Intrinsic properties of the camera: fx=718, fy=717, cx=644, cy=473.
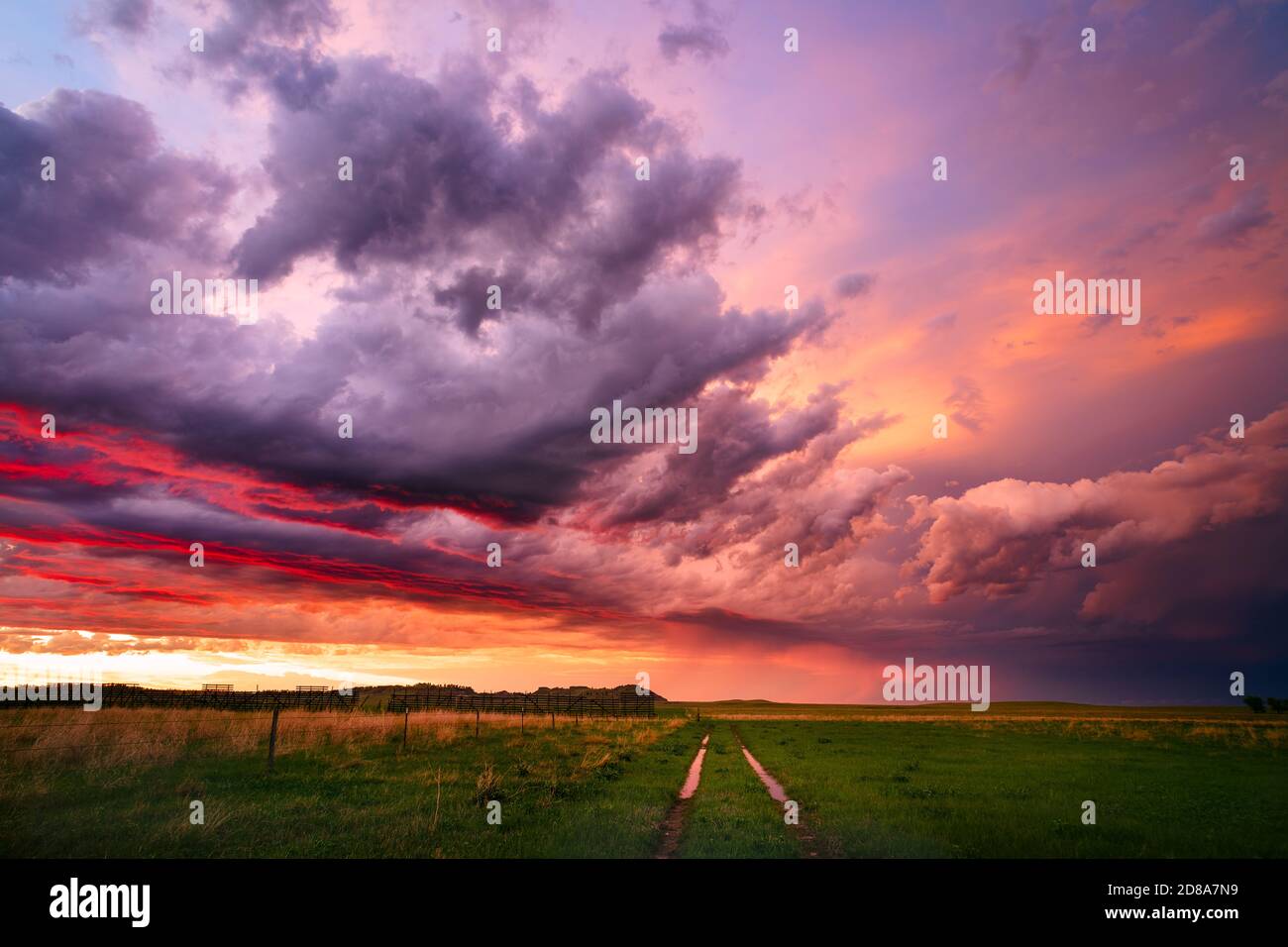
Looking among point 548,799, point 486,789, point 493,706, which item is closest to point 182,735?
point 486,789

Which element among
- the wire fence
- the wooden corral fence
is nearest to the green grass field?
the wire fence

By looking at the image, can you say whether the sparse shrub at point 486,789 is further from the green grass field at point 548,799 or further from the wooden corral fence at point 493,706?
the wooden corral fence at point 493,706

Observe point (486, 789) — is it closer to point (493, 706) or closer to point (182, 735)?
point (182, 735)

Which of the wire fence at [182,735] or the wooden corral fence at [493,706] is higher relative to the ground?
the wire fence at [182,735]

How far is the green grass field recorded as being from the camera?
13656mm

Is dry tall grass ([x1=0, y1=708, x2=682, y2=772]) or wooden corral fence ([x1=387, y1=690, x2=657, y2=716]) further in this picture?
wooden corral fence ([x1=387, y1=690, x2=657, y2=716])

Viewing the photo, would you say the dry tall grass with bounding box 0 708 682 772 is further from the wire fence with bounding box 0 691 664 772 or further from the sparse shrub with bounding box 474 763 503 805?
the sparse shrub with bounding box 474 763 503 805

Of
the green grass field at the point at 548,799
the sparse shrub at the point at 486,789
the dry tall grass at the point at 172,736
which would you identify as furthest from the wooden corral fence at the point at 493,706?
the sparse shrub at the point at 486,789

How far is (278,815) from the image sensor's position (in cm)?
1593

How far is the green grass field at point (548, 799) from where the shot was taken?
13.7 metres
